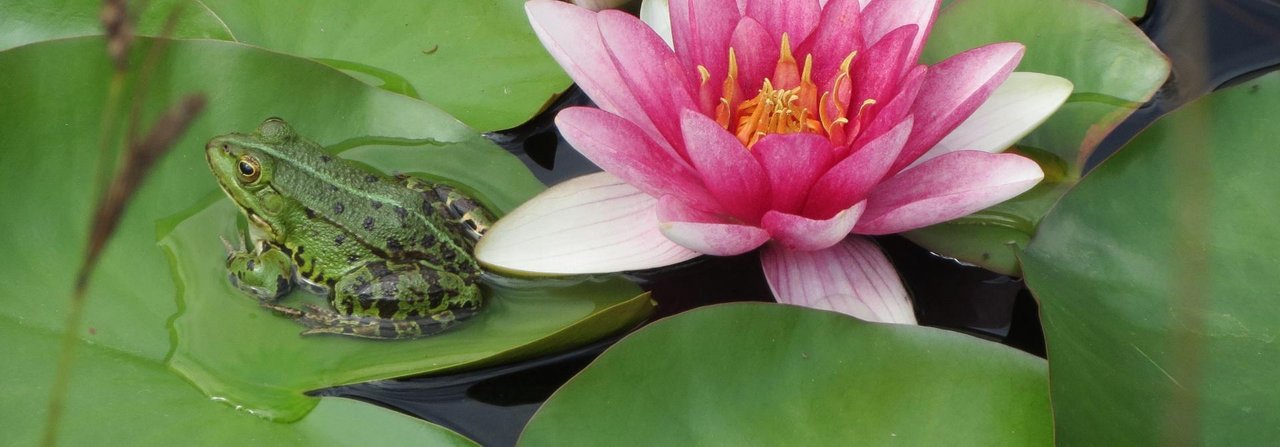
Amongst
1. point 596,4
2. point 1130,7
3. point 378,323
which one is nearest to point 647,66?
point 596,4

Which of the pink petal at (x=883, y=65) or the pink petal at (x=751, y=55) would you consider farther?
the pink petal at (x=751, y=55)

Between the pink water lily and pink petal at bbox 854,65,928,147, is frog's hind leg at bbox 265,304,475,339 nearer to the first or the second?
the pink water lily

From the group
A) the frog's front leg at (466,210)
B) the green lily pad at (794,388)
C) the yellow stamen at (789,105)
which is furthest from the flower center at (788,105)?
the frog's front leg at (466,210)

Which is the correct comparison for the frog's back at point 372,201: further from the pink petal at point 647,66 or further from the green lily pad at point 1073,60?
the green lily pad at point 1073,60

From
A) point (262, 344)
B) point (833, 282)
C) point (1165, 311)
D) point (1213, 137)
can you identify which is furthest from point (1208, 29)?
point (262, 344)

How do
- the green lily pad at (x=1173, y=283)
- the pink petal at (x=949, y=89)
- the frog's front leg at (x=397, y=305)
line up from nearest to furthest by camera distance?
the green lily pad at (x=1173, y=283)
the pink petal at (x=949, y=89)
the frog's front leg at (x=397, y=305)

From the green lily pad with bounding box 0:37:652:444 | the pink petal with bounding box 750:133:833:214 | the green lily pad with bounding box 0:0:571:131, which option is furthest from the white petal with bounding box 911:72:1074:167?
the green lily pad with bounding box 0:0:571:131
